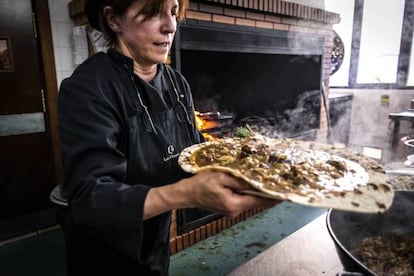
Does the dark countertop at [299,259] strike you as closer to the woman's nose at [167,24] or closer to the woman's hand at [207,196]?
the woman's hand at [207,196]

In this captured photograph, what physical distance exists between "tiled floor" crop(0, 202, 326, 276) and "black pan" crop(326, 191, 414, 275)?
5.00 ft

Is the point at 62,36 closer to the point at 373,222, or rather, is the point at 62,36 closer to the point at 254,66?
the point at 254,66

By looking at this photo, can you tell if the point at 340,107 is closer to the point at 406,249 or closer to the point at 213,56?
the point at 213,56

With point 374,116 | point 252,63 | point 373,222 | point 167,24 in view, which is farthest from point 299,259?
point 374,116

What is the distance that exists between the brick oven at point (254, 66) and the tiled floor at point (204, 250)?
0.49 ft

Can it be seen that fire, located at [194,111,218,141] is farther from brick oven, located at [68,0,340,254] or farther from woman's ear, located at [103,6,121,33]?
woman's ear, located at [103,6,121,33]

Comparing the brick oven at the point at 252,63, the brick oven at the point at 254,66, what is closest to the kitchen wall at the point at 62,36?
the brick oven at the point at 252,63

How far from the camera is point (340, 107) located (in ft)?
20.8

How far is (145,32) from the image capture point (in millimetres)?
1128

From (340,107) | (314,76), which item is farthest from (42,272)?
(340,107)

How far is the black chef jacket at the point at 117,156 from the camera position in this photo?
87 cm

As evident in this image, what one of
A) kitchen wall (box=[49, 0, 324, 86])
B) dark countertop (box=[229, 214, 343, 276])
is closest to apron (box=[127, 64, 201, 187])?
dark countertop (box=[229, 214, 343, 276])

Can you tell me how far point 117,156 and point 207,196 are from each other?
1.06 ft

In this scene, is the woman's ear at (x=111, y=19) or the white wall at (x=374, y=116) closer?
the woman's ear at (x=111, y=19)
